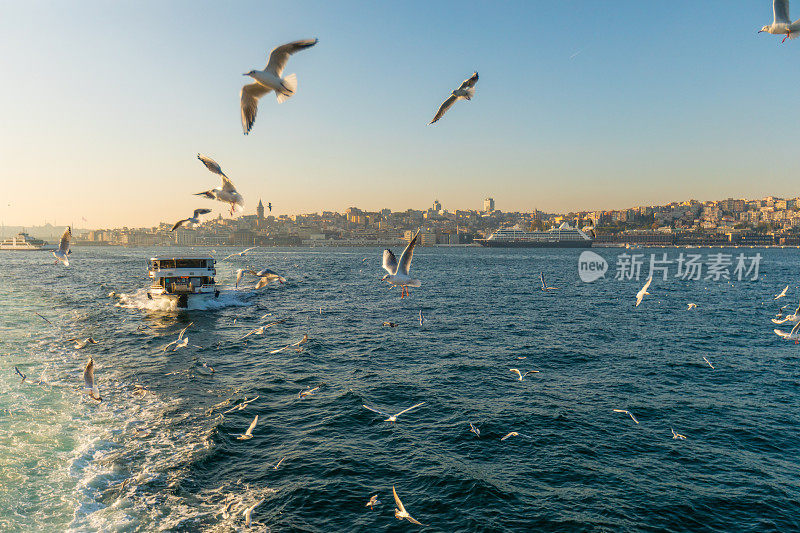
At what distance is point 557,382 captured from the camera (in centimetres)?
1609

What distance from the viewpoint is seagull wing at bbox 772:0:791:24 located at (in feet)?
27.5

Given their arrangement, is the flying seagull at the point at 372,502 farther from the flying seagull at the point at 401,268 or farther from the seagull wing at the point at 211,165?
the seagull wing at the point at 211,165

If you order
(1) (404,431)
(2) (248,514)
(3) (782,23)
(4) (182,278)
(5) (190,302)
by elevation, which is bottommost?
(1) (404,431)

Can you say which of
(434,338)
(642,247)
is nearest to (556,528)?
(434,338)

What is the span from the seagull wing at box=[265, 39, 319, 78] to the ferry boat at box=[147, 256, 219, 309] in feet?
102

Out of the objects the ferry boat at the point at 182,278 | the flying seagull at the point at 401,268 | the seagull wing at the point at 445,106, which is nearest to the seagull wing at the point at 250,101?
the seagull wing at the point at 445,106

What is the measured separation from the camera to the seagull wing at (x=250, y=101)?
25.7 feet

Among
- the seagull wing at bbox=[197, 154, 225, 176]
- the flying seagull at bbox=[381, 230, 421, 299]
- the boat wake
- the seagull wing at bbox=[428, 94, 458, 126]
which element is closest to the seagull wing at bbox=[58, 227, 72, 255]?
the seagull wing at bbox=[197, 154, 225, 176]

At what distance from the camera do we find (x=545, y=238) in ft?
582

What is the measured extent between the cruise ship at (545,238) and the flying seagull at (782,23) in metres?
172

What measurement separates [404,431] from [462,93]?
8799 mm

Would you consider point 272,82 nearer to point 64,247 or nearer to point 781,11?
point 781,11

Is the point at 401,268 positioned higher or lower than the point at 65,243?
lower

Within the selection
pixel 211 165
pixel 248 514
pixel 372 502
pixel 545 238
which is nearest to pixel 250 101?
pixel 211 165
